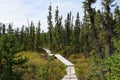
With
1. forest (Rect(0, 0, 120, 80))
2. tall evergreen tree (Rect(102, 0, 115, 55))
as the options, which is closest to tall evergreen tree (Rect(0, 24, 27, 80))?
forest (Rect(0, 0, 120, 80))

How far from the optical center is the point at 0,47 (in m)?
31.8

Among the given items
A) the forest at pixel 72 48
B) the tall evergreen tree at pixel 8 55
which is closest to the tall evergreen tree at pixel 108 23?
the forest at pixel 72 48

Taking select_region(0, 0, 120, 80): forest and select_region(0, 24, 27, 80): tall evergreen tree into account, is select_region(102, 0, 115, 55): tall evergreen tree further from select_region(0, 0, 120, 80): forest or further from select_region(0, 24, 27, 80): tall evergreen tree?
select_region(0, 24, 27, 80): tall evergreen tree

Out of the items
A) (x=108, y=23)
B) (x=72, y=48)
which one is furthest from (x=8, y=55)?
(x=72, y=48)

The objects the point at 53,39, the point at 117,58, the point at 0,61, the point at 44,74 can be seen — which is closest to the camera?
the point at 117,58

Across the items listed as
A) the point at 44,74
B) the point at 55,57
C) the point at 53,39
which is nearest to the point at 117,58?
the point at 44,74

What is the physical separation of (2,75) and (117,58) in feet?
43.3

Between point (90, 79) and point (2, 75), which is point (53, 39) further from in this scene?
point (2, 75)

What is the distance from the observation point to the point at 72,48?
89.4 m

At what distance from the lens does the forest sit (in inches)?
1237

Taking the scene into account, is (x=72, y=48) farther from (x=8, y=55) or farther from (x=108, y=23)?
(x=8, y=55)

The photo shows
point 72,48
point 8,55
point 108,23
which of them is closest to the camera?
point 8,55

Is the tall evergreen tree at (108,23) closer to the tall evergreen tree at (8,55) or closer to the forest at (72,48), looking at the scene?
the forest at (72,48)

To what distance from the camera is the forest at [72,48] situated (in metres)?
31.4
